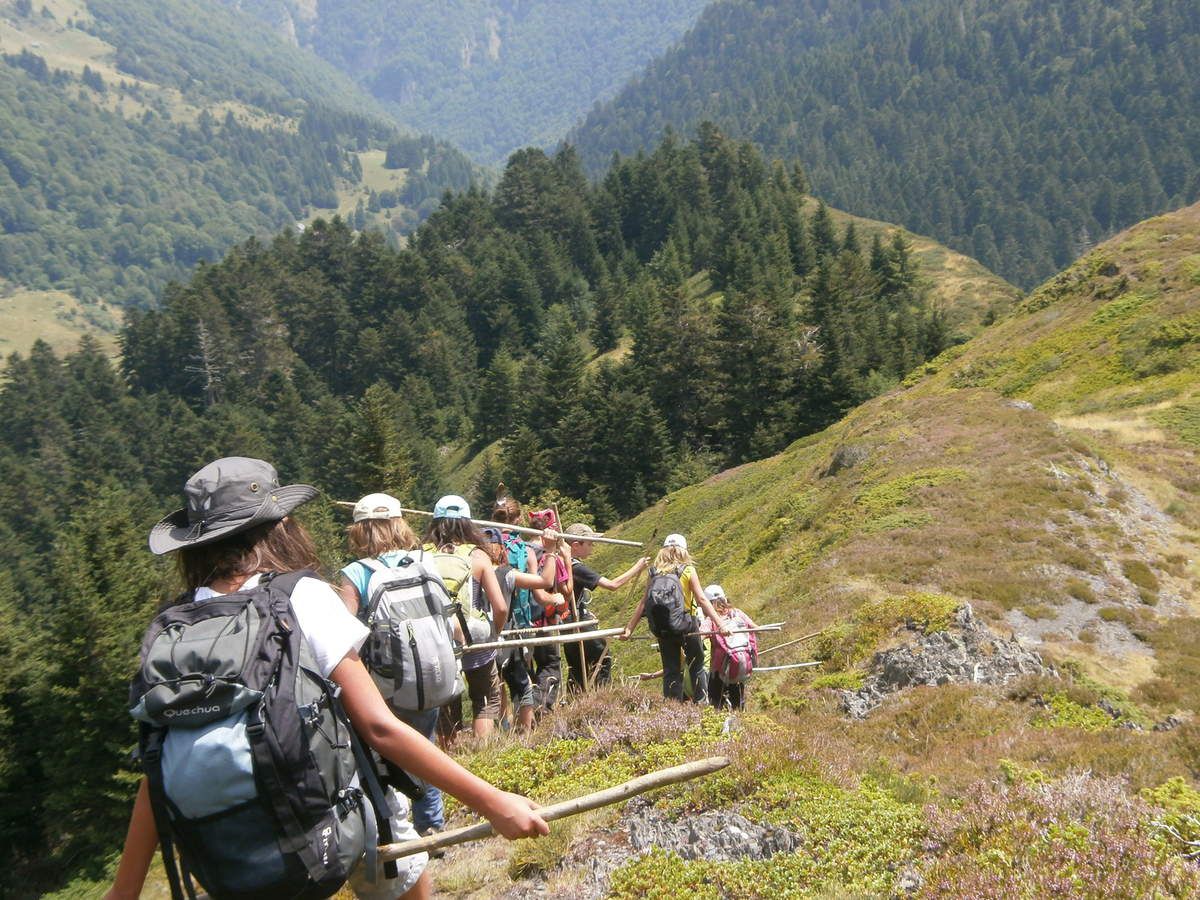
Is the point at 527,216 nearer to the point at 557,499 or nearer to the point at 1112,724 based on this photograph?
the point at 557,499

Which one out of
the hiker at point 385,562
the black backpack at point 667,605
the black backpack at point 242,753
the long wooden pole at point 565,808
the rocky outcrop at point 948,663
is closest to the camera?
the black backpack at point 242,753

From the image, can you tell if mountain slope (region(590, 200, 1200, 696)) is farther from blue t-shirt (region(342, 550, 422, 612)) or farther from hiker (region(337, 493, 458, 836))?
blue t-shirt (region(342, 550, 422, 612))

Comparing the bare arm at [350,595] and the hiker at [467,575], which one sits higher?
the bare arm at [350,595]

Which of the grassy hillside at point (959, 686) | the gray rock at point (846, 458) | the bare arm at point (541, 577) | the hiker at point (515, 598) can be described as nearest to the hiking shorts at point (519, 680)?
the hiker at point (515, 598)

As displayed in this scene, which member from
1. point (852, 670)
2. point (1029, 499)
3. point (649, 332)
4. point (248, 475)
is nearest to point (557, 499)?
point (649, 332)

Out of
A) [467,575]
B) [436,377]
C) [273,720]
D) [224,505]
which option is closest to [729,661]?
[467,575]

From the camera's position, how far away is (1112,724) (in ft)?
32.2

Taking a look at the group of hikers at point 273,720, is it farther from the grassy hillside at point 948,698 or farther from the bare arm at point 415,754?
the grassy hillside at point 948,698

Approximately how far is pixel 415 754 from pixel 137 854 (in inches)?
43.7

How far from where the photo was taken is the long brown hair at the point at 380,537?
17.5 ft

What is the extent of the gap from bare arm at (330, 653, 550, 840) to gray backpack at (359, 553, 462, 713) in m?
1.37

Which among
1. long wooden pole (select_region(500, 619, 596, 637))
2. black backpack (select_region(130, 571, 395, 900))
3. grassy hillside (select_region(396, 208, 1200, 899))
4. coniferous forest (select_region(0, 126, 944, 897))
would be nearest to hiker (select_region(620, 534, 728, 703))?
long wooden pole (select_region(500, 619, 596, 637))

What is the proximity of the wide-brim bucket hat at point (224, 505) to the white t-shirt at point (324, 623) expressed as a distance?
0.21 m

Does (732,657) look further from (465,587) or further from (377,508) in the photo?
(377,508)
